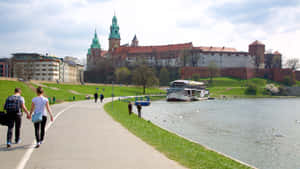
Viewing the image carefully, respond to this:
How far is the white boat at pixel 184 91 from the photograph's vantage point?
7000cm

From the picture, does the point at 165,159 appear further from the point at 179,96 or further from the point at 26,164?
the point at 179,96

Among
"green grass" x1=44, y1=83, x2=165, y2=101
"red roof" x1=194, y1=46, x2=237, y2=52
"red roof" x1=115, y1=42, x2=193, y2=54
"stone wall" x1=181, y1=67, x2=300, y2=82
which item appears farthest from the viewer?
"red roof" x1=115, y1=42, x2=193, y2=54

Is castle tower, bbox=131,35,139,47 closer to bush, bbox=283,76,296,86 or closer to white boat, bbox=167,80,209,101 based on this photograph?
bush, bbox=283,76,296,86

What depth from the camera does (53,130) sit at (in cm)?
1410

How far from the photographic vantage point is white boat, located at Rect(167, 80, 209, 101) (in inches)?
2756

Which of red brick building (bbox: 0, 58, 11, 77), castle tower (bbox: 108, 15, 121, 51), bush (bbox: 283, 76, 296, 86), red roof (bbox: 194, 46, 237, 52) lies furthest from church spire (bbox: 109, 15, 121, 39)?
bush (bbox: 283, 76, 296, 86)

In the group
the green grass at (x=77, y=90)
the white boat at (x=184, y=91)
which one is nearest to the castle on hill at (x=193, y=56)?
the green grass at (x=77, y=90)

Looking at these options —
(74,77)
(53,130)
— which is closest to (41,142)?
(53,130)

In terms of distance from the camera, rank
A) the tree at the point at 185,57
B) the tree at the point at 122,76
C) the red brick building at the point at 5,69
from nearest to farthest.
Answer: the red brick building at the point at 5,69 < the tree at the point at 122,76 < the tree at the point at 185,57

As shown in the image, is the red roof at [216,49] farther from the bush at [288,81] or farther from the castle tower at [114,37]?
the castle tower at [114,37]

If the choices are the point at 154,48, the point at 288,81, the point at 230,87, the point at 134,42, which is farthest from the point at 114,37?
the point at 288,81

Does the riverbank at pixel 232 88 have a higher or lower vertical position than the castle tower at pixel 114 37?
lower

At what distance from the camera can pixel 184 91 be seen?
7175cm

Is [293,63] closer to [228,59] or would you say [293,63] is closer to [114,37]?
[228,59]
